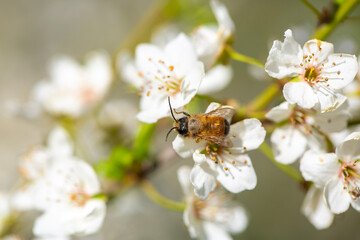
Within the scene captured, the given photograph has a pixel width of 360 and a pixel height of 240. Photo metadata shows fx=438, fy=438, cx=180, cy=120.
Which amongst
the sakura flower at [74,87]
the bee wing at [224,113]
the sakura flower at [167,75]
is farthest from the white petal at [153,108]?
the sakura flower at [74,87]

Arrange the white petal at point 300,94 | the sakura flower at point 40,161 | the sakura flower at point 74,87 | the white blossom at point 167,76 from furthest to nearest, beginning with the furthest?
the sakura flower at point 74,87, the sakura flower at point 40,161, the white blossom at point 167,76, the white petal at point 300,94

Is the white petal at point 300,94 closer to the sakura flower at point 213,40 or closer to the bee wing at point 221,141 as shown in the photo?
the bee wing at point 221,141

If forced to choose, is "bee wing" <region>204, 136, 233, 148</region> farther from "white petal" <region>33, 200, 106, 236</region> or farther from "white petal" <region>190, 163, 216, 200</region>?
"white petal" <region>33, 200, 106, 236</region>

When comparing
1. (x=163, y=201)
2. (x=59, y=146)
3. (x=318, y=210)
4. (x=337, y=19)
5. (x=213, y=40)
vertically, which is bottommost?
(x=318, y=210)

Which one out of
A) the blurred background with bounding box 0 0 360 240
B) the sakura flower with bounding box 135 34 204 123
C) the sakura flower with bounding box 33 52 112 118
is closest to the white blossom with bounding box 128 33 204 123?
the sakura flower with bounding box 135 34 204 123

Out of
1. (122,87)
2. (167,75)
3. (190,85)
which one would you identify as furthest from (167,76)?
(122,87)

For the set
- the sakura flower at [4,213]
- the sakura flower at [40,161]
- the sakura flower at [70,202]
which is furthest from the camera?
the sakura flower at [4,213]

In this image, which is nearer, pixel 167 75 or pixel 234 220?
pixel 167 75

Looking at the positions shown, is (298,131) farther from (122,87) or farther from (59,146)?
(122,87)
